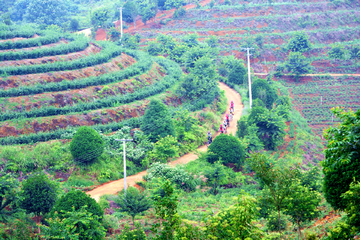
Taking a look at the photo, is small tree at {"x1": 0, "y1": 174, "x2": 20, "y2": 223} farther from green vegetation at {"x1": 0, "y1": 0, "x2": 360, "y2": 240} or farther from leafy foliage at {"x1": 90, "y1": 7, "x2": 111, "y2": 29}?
leafy foliage at {"x1": 90, "y1": 7, "x2": 111, "y2": 29}

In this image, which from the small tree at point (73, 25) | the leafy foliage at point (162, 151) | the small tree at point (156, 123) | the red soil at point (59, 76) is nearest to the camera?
the leafy foliage at point (162, 151)

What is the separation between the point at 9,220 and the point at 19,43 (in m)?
22.6

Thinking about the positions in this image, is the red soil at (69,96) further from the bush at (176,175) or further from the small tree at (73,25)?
the small tree at (73,25)

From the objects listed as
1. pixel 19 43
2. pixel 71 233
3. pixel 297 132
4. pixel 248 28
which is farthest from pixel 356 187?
pixel 248 28

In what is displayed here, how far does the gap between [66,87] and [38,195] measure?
1528 cm

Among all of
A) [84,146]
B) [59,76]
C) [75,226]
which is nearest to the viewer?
[75,226]

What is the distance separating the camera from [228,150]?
26.6 meters

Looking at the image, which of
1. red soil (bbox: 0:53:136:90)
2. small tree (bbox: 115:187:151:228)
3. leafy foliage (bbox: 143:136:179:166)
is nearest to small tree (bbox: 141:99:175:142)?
leafy foliage (bbox: 143:136:179:166)

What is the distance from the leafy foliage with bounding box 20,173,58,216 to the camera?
17.6m

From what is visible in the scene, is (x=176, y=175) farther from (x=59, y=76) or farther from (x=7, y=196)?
(x=59, y=76)

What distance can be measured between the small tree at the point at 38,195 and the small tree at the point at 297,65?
41.5 m

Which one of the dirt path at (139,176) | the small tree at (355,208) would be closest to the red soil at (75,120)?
the dirt path at (139,176)

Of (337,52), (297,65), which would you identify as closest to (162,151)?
(297,65)

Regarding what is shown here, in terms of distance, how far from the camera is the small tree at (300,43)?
180ft
